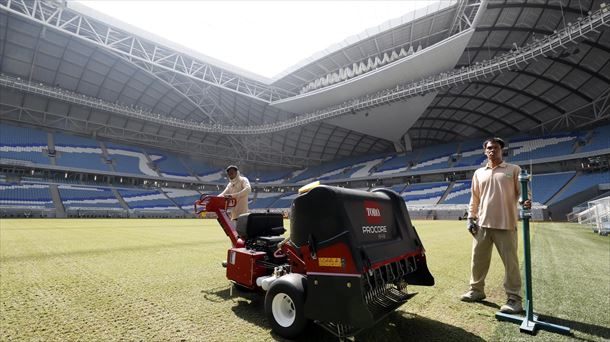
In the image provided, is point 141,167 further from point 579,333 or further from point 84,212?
point 579,333

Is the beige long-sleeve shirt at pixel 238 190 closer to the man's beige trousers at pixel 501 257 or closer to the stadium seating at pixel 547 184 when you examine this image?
the man's beige trousers at pixel 501 257

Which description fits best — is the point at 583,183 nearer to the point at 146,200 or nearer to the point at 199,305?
the point at 199,305

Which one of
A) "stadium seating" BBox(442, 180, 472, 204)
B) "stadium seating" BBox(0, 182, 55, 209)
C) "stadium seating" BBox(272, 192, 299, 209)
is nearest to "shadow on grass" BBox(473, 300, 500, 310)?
"stadium seating" BBox(442, 180, 472, 204)

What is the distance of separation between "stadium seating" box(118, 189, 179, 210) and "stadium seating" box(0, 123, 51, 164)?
10.4 meters

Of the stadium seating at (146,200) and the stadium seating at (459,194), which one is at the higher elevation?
the stadium seating at (459,194)

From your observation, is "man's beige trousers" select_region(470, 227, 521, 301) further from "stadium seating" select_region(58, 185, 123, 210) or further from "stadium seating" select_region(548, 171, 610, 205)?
"stadium seating" select_region(58, 185, 123, 210)

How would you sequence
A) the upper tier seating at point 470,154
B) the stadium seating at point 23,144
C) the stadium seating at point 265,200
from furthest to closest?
the stadium seating at point 265,200, the upper tier seating at point 470,154, the stadium seating at point 23,144

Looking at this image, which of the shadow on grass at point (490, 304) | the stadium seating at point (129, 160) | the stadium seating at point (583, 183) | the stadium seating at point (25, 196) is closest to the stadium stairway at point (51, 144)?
the stadium seating at point (25, 196)

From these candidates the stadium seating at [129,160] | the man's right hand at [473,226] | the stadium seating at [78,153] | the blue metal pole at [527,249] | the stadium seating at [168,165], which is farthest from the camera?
the stadium seating at [168,165]

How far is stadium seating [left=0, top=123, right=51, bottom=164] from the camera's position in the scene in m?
37.7

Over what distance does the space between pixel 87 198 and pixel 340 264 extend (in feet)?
153

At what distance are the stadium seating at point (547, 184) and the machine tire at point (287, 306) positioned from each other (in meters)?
37.2

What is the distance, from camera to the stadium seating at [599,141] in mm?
31628

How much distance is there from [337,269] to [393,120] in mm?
35083
